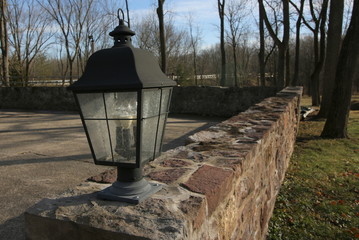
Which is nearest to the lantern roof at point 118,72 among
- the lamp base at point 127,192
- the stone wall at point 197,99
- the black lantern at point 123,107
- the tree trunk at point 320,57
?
the black lantern at point 123,107

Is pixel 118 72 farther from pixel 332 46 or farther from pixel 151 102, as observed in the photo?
pixel 332 46

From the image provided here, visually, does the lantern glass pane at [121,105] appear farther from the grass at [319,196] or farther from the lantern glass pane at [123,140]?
the grass at [319,196]

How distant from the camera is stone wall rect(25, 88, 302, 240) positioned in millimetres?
1271

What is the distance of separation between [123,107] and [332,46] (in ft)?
34.9

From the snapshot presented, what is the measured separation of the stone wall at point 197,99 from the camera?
1016 centimetres

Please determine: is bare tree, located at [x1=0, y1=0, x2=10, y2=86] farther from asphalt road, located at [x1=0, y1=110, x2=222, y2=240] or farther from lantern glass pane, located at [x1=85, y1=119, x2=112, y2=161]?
lantern glass pane, located at [x1=85, y1=119, x2=112, y2=161]

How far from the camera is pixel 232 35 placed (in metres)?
26.8

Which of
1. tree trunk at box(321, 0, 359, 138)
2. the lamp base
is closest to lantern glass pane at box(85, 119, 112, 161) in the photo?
the lamp base

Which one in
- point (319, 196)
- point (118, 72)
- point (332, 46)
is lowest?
point (319, 196)

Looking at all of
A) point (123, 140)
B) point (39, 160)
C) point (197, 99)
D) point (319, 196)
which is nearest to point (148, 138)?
point (123, 140)

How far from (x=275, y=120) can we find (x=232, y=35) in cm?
2422

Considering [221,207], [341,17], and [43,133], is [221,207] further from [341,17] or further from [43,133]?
[341,17]

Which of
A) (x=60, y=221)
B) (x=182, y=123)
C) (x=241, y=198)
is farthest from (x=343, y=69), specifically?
(x=60, y=221)

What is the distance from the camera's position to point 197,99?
1066cm
